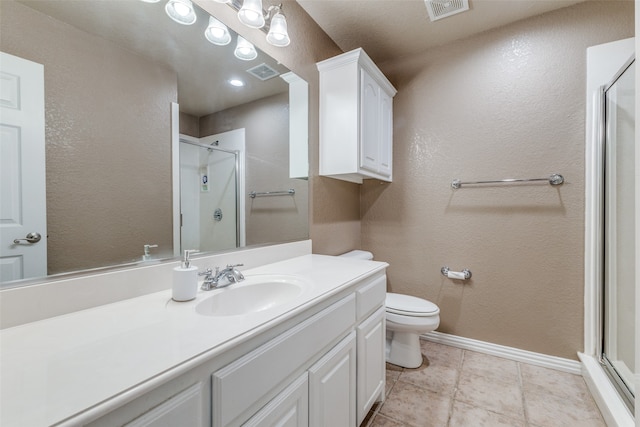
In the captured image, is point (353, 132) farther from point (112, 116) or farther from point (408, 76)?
point (112, 116)

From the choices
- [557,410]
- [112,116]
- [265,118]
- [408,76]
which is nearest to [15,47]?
[112,116]

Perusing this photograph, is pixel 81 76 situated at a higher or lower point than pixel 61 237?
higher

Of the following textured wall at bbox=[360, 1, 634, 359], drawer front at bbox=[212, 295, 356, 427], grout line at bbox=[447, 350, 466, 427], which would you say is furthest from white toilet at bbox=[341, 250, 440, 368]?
drawer front at bbox=[212, 295, 356, 427]

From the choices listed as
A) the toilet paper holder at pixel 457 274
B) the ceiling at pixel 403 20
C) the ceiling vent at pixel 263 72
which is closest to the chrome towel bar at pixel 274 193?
the ceiling vent at pixel 263 72

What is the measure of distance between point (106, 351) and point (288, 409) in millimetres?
497

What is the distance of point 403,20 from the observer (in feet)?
5.97

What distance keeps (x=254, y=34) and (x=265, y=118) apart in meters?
0.42

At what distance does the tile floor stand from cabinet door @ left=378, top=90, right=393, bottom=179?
1415mm

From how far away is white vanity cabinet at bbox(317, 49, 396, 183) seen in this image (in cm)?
171

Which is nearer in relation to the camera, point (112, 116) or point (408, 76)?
point (112, 116)

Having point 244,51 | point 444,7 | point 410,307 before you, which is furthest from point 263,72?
point 410,307

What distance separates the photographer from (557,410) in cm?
138

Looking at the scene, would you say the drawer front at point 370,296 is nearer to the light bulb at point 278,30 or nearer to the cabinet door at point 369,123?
the cabinet door at point 369,123

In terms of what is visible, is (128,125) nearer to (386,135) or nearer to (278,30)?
(278,30)
